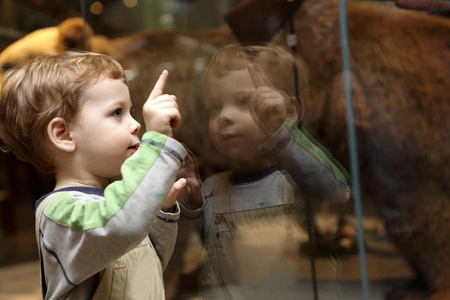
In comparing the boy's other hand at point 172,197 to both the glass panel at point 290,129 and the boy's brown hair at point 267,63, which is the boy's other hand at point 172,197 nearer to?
the glass panel at point 290,129

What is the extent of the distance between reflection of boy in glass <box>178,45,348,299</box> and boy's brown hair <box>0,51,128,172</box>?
169 mm

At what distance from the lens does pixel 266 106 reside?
2.22 ft

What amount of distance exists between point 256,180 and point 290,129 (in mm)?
83

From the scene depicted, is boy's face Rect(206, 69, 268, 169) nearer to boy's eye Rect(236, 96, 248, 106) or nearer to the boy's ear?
boy's eye Rect(236, 96, 248, 106)

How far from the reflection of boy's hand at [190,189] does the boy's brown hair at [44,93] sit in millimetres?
159

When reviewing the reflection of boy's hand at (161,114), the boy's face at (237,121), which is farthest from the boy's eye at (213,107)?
the reflection of boy's hand at (161,114)

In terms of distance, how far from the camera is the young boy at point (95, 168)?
1.95ft

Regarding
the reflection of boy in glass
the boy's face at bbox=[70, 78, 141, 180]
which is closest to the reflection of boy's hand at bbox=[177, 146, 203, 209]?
the reflection of boy in glass

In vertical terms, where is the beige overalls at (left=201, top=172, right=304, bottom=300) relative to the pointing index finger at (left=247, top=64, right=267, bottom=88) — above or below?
below

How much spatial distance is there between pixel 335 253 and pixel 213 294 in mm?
245

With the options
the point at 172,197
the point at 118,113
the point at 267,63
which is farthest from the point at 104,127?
the point at 267,63

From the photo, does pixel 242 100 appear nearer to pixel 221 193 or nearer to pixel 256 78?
pixel 256 78

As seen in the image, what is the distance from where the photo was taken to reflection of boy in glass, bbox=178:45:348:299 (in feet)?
2.22

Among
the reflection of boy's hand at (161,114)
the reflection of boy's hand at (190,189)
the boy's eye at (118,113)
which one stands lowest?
the reflection of boy's hand at (190,189)
